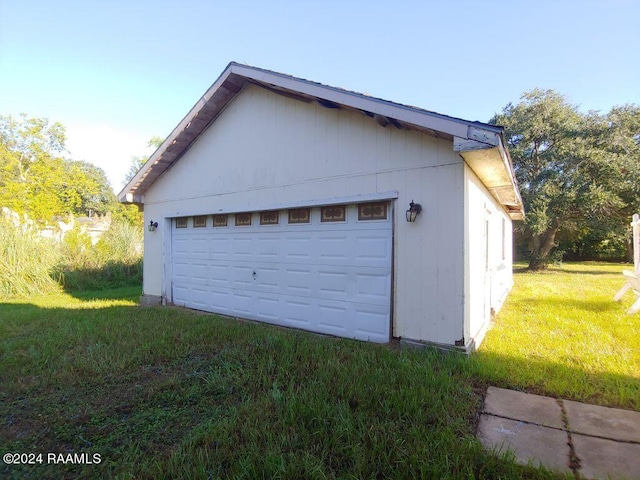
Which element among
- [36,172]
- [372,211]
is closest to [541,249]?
[372,211]

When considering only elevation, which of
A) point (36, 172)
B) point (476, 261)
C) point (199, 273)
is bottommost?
point (199, 273)

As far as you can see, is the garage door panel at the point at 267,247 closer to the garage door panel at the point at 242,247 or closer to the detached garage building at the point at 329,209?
the detached garage building at the point at 329,209

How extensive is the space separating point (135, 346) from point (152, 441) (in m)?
2.60

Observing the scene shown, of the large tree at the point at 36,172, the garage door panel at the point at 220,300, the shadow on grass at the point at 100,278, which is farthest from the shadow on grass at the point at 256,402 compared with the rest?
the large tree at the point at 36,172

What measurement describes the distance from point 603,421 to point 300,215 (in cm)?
465

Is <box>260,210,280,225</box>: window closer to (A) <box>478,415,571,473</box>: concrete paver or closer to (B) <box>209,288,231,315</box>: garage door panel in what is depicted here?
(B) <box>209,288,231,315</box>: garage door panel

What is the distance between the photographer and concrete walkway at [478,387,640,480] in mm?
2225

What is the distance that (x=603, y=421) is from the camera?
109 inches

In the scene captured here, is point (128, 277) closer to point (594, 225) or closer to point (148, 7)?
point (148, 7)

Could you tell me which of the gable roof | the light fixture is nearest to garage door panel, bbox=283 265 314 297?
the light fixture

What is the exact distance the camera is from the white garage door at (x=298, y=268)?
16.3ft

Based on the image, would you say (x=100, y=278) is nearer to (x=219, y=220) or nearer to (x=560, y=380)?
(x=219, y=220)

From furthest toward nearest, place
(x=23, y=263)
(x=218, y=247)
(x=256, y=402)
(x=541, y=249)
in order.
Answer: (x=541, y=249) < (x=23, y=263) < (x=218, y=247) < (x=256, y=402)

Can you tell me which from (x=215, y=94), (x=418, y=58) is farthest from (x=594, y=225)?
(x=215, y=94)
